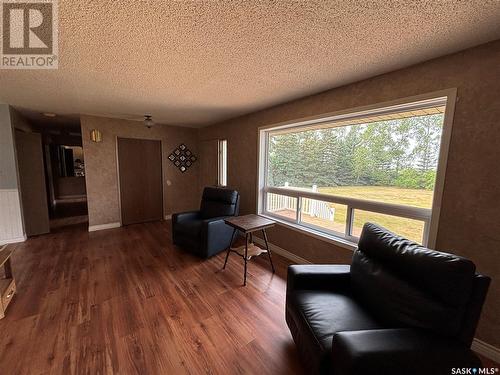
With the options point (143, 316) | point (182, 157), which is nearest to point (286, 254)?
point (143, 316)

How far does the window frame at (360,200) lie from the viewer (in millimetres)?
1618

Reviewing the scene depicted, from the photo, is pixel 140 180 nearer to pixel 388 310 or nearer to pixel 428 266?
pixel 388 310

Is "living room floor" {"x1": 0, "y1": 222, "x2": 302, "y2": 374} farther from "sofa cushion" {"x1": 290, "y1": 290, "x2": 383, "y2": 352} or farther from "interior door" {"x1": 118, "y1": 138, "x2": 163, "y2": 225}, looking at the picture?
"interior door" {"x1": 118, "y1": 138, "x2": 163, "y2": 225}

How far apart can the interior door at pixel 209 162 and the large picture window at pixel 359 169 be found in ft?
5.40

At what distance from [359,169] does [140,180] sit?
14.4 feet

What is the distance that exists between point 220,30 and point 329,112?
1.57 meters

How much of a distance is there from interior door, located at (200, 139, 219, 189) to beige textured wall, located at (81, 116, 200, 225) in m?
0.60

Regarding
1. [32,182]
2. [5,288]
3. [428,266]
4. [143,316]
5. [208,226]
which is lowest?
[143,316]

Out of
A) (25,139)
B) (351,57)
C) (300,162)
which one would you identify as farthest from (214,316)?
(25,139)

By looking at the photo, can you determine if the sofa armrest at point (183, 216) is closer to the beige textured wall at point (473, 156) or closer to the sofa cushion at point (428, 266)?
the sofa cushion at point (428, 266)

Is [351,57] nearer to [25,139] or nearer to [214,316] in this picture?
[214,316]

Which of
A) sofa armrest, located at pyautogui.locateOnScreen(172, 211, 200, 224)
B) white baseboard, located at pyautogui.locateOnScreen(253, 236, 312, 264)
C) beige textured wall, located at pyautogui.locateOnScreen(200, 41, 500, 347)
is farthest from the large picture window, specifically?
sofa armrest, located at pyautogui.locateOnScreen(172, 211, 200, 224)

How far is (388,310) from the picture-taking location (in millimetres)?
1209

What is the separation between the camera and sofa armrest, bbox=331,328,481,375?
861 millimetres
